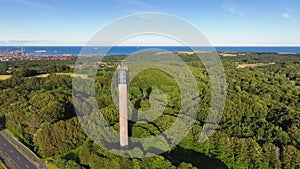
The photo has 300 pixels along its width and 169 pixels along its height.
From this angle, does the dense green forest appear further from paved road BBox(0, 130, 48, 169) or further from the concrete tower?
the concrete tower

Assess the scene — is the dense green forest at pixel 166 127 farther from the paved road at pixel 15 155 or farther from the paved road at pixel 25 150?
the paved road at pixel 15 155

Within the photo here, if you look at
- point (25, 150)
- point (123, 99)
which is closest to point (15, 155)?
point (25, 150)

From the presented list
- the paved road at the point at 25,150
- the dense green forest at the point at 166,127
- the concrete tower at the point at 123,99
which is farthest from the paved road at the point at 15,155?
the concrete tower at the point at 123,99

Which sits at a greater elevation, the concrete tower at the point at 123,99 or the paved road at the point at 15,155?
the concrete tower at the point at 123,99

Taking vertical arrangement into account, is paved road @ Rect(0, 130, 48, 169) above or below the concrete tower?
below

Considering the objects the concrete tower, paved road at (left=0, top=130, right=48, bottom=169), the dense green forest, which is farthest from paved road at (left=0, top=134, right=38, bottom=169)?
the concrete tower

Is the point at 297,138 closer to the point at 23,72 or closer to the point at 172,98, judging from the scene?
the point at 172,98
